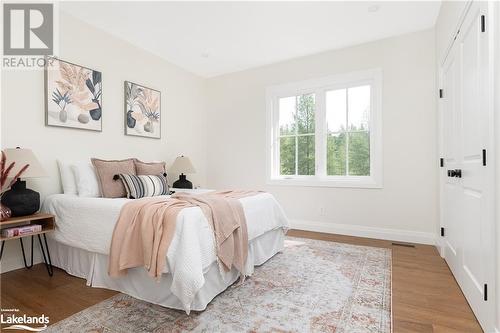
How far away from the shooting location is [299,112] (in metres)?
4.42

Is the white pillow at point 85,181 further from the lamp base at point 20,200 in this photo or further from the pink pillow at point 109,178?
the lamp base at point 20,200

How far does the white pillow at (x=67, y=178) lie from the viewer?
9.51 feet

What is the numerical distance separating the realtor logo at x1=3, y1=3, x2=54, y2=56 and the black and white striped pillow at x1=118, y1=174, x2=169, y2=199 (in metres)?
1.58

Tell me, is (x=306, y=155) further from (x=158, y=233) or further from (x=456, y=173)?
(x=158, y=233)

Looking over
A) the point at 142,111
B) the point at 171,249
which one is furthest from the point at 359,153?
the point at 142,111

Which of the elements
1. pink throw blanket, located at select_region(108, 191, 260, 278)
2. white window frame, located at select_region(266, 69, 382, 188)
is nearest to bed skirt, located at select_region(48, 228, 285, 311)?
pink throw blanket, located at select_region(108, 191, 260, 278)

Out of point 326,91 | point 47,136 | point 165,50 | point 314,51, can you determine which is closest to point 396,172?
point 326,91

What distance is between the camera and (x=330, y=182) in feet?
13.2

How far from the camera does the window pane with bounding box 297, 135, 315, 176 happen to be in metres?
4.28

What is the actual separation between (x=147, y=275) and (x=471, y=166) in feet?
8.15

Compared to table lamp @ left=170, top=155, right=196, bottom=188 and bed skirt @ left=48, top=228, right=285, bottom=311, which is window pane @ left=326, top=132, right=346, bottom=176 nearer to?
bed skirt @ left=48, top=228, right=285, bottom=311

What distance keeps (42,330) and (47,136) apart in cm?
205

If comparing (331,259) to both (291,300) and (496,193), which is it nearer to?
(291,300)

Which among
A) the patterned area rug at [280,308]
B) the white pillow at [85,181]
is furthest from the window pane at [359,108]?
the white pillow at [85,181]
